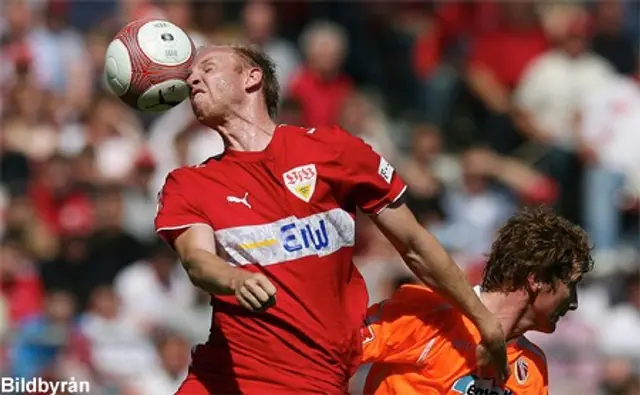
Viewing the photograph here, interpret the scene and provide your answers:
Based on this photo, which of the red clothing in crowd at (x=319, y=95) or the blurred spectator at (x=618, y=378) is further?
the red clothing in crowd at (x=319, y=95)

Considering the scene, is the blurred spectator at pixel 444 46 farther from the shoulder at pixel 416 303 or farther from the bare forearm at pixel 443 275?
the bare forearm at pixel 443 275

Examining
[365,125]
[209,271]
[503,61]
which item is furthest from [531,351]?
[503,61]

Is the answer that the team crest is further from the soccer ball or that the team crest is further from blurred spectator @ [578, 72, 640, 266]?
blurred spectator @ [578, 72, 640, 266]

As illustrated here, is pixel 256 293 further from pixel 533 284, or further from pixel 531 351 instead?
pixel 531 351

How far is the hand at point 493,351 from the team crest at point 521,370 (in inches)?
4.3

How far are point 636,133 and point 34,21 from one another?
6.18 metres

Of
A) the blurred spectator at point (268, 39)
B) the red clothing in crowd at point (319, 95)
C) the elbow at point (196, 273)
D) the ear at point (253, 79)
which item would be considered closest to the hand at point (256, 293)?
the elbow at point (196, 273)

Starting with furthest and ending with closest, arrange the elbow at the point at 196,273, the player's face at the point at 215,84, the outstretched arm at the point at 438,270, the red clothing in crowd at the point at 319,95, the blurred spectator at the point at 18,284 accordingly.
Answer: the red clothing in crowd at the point at 319,95
the blurred spectator at the point at 18,284
the player's face at the point at 215,84
the outstretched arm at the point at 438,270
the elbow at the point at 196,273

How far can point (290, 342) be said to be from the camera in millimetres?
5629

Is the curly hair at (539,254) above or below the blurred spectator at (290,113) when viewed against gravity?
below

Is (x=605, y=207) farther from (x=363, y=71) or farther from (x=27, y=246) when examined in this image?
(x=27, y=246)

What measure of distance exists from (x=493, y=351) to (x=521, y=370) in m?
0.28

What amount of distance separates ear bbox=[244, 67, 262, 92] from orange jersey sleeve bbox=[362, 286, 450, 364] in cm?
109

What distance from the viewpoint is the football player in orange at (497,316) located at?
19.3 feet
